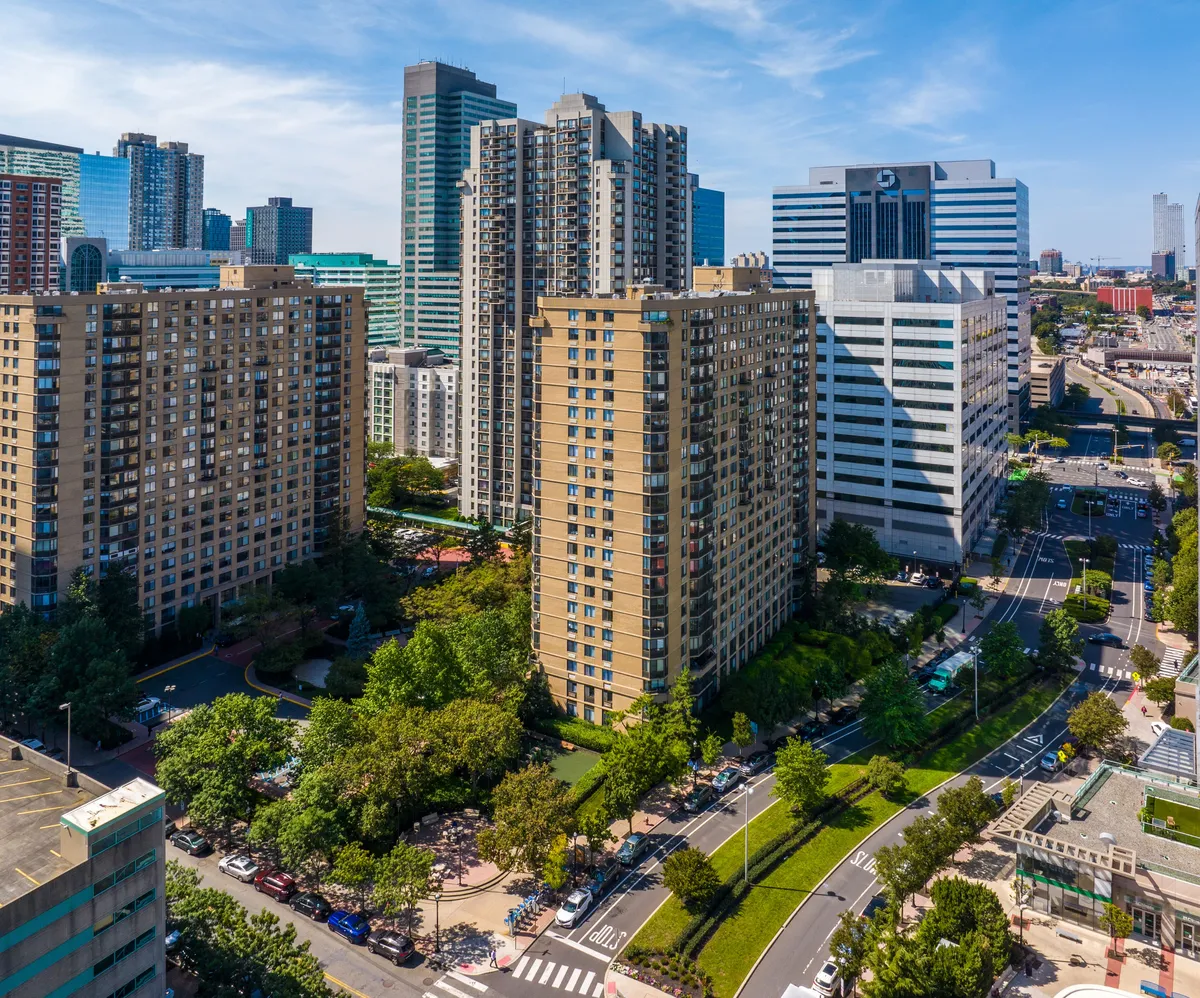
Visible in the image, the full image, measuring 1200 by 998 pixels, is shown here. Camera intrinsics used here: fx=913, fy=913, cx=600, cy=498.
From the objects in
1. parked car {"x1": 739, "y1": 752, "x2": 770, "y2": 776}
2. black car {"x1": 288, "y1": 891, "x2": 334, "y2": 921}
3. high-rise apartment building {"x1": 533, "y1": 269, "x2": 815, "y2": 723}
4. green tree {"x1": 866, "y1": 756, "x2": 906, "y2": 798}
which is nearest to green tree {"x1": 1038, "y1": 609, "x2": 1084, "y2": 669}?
green tree {"x1": 866, "y1": 756, "x2": 906, "y2": 798}

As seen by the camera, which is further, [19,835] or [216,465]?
[216,465]

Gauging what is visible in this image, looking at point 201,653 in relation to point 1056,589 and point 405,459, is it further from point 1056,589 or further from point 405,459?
point 1056,589

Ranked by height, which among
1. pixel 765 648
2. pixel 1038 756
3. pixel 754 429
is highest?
pixel 754 429

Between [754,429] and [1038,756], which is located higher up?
[754,429]

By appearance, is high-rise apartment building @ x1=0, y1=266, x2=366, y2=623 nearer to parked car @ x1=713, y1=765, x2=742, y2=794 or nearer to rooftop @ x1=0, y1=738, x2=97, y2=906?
rooftop @ x1=0, y1=738, x2=97, y2=906

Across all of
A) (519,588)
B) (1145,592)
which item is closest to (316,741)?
(519,588)

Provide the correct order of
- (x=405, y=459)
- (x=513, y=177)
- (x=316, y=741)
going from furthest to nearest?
1. (x=405, y=459)
2. (x=513, y=177)
3. (x=316, y=741)

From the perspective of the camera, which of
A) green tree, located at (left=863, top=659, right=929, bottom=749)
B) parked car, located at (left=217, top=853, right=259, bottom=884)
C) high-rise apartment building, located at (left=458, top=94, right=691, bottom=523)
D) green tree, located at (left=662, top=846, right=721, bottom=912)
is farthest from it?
high-rise apartment building, located at (left=458, top=94, right=691, bottom=523)

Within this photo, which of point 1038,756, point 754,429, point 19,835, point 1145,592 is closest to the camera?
point 19,835
